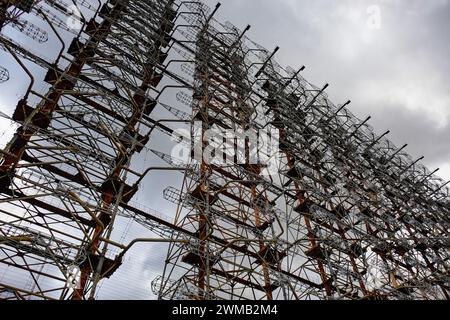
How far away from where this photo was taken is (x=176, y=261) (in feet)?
46.4

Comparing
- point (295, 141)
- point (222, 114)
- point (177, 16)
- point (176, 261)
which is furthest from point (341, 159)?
point (176, 261)

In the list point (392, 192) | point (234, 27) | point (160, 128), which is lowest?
point (160, 128)

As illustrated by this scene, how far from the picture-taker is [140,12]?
21.3 m

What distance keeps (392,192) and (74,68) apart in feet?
75.6

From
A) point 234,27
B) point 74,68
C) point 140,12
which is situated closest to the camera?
point 74,68

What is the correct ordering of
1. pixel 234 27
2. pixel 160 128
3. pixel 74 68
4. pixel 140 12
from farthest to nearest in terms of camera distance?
pixel 234 27 < pixel 140 12 < pixel 160 128 < pixel 74 68

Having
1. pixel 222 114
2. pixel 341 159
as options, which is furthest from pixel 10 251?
pixel 341 159

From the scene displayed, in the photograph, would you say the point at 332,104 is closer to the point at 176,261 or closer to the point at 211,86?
the point at 211,86

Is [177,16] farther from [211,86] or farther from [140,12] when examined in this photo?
[211,86]
